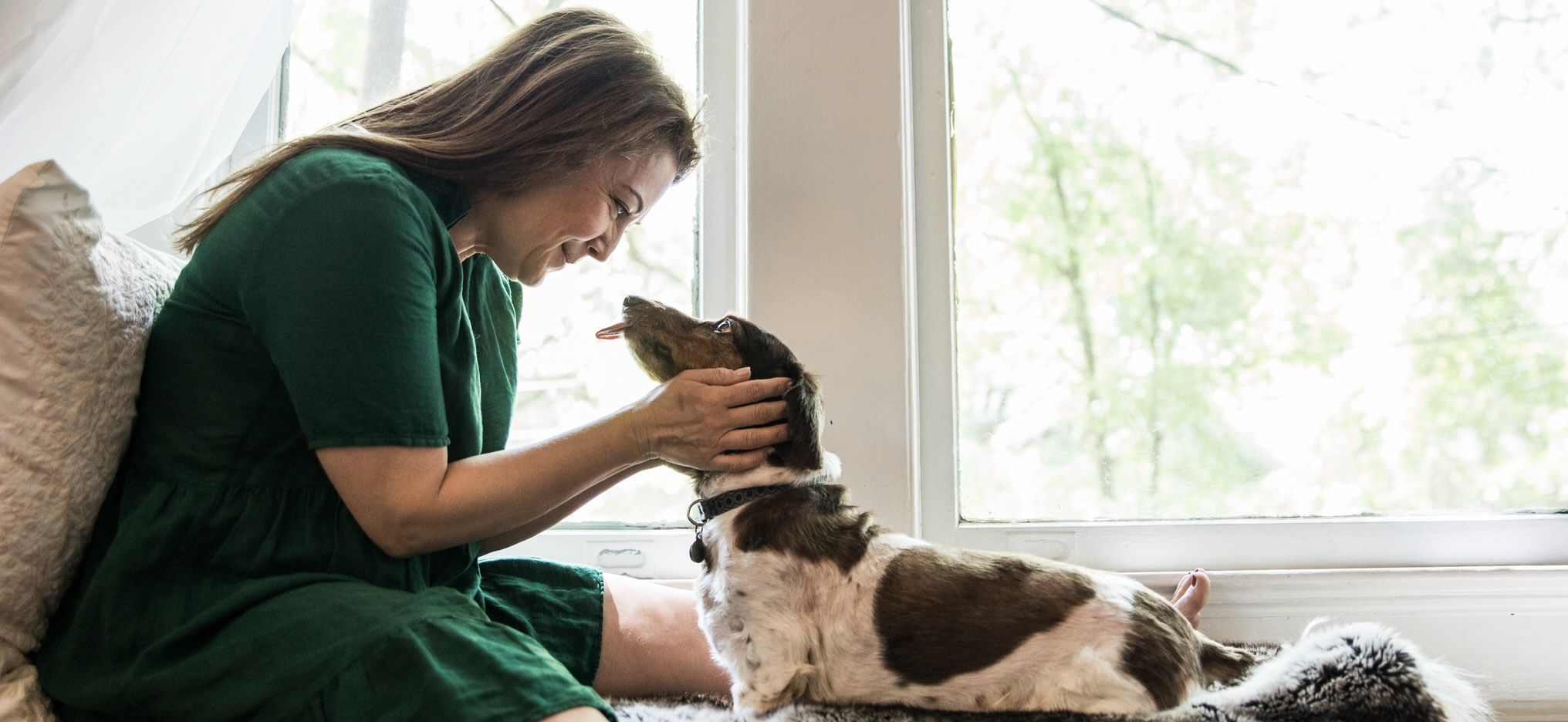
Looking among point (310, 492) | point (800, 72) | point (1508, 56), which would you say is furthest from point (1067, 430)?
point (310, 492)

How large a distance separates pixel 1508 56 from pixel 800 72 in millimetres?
1296

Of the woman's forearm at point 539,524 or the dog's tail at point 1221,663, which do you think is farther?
the woman's forearm at point 539,524

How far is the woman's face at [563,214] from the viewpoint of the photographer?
1.28m

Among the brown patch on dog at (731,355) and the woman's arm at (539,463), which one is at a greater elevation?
the brown patch on dog at (731,355)

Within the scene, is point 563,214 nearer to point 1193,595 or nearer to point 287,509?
point 287,509

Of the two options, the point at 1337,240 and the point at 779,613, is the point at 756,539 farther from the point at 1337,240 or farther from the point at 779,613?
the point at 1337,240

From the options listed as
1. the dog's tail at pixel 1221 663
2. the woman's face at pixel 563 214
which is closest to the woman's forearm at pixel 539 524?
the woman's face at pixel 563 214

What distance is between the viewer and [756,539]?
3.92ft

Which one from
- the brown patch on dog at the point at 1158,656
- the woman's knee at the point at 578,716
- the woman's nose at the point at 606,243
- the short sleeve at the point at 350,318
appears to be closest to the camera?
the woman's knee at the point at 578,716

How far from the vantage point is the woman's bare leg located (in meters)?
1.42

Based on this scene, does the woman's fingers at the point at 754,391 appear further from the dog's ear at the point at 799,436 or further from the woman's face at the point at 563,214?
the woman's face at the point at 563,214

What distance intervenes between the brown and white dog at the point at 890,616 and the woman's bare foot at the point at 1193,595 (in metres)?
0.31

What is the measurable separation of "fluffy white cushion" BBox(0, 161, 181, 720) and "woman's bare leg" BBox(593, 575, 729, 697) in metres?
0.65

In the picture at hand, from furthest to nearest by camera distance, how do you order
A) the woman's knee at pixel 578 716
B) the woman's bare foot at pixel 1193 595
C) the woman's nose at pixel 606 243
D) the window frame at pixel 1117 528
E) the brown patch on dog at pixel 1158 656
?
1. the window frame at pixel 1117 528
2. the woman's bare foot at pixel 1193 595
3. the woman's nose at pixel 606 243
4. the brown patch on dog at pixel 1158 656
5. the woman's knee at pixel 578 716
